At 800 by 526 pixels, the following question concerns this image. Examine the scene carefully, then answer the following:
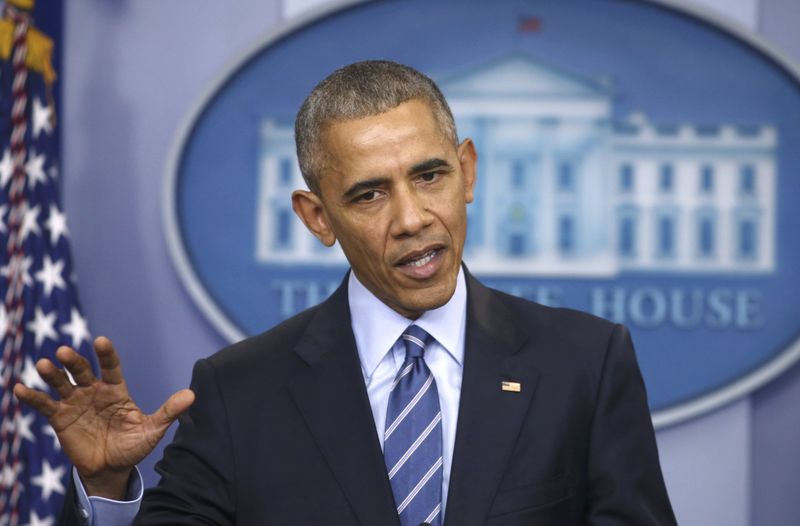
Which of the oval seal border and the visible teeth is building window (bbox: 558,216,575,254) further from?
the visible teeth

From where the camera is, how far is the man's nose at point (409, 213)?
150 centimetres

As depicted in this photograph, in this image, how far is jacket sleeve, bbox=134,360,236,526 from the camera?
58.1 inches

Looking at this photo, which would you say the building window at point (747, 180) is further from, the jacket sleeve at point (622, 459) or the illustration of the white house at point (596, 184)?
the jacket sleeve at point (622, 459)

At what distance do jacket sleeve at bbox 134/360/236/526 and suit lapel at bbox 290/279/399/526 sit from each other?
5.1 inches

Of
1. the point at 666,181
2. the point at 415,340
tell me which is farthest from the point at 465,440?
the point at 666,181

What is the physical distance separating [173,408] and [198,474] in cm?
16

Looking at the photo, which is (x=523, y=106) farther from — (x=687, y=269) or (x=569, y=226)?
(x=687, y=269)

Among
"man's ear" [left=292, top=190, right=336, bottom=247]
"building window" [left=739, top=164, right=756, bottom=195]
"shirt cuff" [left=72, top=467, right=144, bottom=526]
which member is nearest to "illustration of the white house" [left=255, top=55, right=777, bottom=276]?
"building window" [left=739, top=164, right=756, bottom=195]

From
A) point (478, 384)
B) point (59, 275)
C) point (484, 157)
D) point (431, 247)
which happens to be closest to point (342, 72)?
point (431, 247)

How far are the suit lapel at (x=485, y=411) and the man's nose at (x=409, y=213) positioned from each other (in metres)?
0.20

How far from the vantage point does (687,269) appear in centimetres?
289

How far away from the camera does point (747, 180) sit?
288 centimetres

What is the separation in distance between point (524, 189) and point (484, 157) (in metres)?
0.15

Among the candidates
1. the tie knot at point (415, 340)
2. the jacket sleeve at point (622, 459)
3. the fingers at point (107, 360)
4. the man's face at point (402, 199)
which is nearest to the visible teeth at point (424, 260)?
the man's face at point (402, 199)
